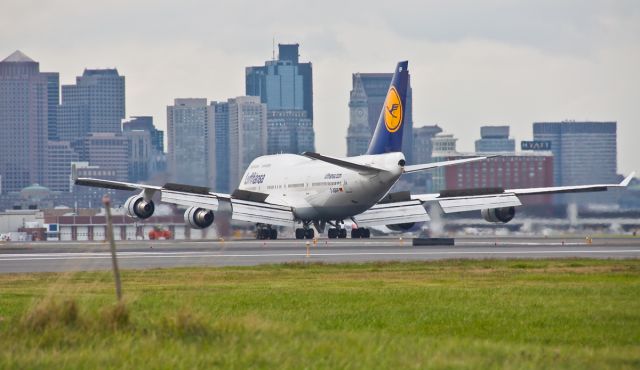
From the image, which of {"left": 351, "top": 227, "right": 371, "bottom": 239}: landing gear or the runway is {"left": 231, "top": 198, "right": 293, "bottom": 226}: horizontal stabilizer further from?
the runway

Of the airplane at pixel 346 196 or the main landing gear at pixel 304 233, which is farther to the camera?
the main landing gear at pixel 304 233

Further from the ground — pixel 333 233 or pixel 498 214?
pixel 498 214

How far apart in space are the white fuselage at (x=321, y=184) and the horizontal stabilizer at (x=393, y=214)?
1.06 metres

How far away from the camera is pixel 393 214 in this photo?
79125mm

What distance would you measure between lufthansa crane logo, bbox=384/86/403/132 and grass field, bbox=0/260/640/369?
1622 inches

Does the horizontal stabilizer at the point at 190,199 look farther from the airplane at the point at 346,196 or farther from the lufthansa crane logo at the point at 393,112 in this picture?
the lufthansa crane logo at the point at 393,112

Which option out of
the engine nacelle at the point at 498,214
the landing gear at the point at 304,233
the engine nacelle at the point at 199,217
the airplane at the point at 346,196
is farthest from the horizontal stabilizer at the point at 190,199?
the engine nacelle at the point at 498,214

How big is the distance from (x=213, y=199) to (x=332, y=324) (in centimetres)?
5105

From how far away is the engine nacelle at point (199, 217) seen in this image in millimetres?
73500

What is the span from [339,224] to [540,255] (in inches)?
1261

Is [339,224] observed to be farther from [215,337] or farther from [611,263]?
[215,337]

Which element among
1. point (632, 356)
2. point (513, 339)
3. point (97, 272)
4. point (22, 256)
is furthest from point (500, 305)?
point (22, 256)

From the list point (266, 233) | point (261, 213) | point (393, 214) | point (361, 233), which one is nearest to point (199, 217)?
point (261, 213)

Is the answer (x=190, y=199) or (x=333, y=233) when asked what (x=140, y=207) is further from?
(x=333, y=233)
